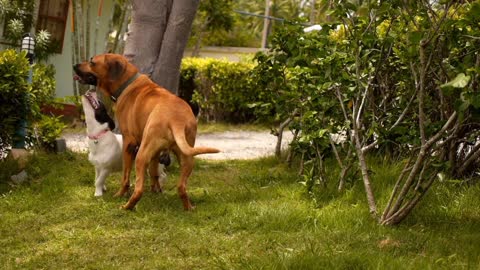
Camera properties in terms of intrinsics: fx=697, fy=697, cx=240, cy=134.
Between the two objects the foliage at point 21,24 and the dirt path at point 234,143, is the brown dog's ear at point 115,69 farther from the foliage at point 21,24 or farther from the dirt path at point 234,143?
the foliage at point 21,24

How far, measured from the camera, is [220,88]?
16.6 m

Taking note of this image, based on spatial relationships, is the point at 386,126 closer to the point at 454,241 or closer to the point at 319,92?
the point at 319,92

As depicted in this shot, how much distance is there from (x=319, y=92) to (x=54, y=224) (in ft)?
8.97

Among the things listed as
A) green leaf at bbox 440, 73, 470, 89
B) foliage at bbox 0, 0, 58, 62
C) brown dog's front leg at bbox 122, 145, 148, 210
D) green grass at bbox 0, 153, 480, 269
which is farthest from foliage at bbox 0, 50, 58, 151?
foliage at bbox 0, 0, 58, 62

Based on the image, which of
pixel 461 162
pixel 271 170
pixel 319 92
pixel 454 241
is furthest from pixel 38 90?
pixel 454 241

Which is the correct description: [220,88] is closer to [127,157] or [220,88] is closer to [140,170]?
[127,157]

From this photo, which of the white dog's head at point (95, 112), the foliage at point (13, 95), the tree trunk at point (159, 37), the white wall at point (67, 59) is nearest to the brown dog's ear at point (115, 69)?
the white dog's head at point (95, 112)

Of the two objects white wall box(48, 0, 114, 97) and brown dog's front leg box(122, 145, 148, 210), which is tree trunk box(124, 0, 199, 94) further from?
white wall box(48, 0, 114, 97)

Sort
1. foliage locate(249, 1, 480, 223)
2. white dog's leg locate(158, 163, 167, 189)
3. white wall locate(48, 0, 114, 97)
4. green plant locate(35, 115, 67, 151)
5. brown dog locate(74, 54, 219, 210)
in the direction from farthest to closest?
1. white wall locate(48, 0, 114, 97)
2. green plant locate(35, 115, 67, 151)
3. white dog's leg locate(158, 163, 167, 189)
4. brown dog locate(74, 54, 219, 210)
5. foliage locate(249, 1, 480, 223)

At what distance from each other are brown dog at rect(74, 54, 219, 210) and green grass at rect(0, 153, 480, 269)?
375mm

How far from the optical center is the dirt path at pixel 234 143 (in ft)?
36.2

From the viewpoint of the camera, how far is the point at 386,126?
273 inches

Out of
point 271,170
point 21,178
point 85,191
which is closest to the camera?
point 85,191

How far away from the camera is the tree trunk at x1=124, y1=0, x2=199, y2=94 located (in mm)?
8711
